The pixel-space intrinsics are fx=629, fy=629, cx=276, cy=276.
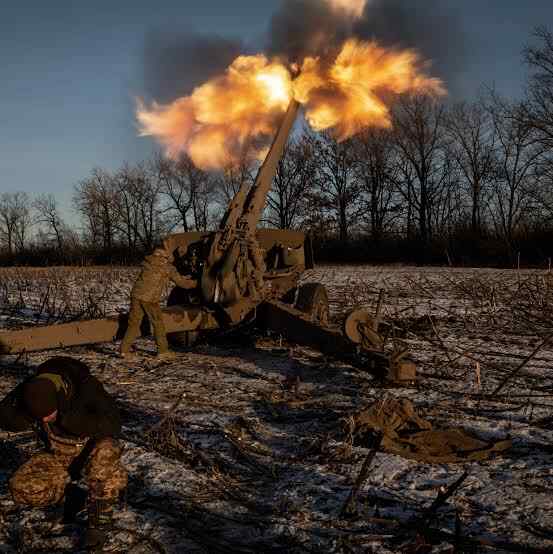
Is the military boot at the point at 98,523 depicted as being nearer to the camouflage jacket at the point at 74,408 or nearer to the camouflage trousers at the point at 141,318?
the camouflage jacket at the point at 74,408

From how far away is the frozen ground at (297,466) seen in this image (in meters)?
3.05

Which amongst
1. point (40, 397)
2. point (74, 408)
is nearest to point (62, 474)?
point (74, 408)

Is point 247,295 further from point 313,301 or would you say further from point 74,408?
point 74,408

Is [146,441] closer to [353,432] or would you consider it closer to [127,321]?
[353,432]

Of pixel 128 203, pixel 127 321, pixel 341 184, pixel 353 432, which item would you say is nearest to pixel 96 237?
pixel 128 203

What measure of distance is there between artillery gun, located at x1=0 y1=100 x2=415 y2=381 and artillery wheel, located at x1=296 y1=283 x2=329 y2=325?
13 millimetres

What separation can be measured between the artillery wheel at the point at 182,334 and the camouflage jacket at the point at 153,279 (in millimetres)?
802

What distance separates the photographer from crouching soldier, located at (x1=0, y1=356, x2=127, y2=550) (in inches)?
120

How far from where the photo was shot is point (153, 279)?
7.57 metres

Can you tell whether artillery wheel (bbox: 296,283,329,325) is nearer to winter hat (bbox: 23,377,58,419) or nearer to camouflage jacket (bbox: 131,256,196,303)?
camouflage jacket (bbox: 131,256,196,303)

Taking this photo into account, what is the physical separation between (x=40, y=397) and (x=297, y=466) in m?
1.72

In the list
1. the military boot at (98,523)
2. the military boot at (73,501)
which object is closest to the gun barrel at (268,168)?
the military boot at (73,501)

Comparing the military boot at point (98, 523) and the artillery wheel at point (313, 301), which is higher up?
the artillery wheel at point (313, 301)

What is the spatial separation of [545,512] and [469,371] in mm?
3353
